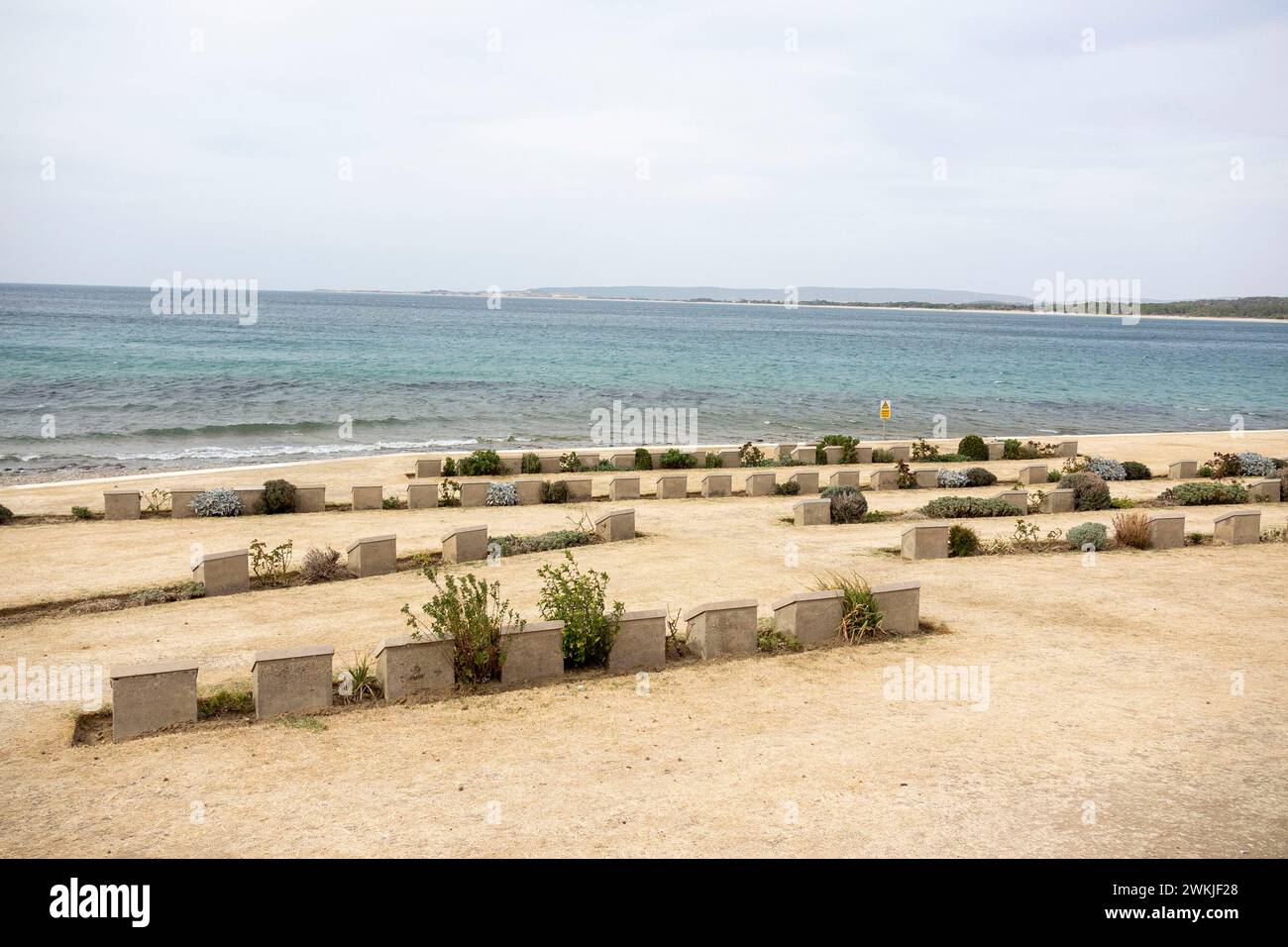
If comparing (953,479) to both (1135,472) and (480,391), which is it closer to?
(1135,472)

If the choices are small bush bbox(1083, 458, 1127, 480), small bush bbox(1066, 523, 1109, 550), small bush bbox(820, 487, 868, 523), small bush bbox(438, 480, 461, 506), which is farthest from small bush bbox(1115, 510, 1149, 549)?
small bush bbox(438, 480, 461, 506)

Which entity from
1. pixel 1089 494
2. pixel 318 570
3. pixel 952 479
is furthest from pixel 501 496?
pixel 1089 494

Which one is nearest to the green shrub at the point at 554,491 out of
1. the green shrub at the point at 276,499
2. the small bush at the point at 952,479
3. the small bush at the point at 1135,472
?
the green shrub at the point at 276,499

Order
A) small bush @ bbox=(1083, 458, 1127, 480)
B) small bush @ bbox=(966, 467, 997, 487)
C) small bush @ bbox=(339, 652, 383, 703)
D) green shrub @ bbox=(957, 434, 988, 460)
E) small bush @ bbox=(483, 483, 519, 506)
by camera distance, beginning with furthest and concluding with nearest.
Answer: green shrub @ bbox=(957, 434, 988, 460) → small bush @ bbox=(1083, 458, 1127, 480) → small bush @ bbox=(966, 467, 997, 487) → small bush @ bbox=(483, 483, 519, 506) → small bush @ bbox=(339, 652, 383, 703)

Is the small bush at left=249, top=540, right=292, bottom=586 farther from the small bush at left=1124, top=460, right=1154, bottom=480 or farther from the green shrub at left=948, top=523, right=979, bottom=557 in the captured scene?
the small bush at left=1124, top=460, right=1154, bottom=480

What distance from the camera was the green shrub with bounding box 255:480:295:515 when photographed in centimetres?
1591

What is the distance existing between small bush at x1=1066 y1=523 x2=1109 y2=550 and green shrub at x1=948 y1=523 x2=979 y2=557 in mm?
1529

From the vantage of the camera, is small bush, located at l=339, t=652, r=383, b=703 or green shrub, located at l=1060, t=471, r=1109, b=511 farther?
green shrub, located at l=1060, t=471, r=1109, b=511

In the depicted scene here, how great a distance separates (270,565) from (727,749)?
7.04 meters
